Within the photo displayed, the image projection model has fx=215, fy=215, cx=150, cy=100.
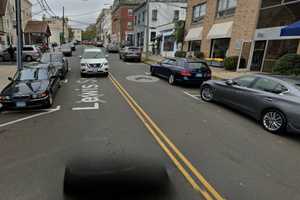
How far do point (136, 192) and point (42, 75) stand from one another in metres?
7.00

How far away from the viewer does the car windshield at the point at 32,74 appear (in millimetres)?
8102

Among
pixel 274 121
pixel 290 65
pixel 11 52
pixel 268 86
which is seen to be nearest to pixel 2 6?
pixel 11 52

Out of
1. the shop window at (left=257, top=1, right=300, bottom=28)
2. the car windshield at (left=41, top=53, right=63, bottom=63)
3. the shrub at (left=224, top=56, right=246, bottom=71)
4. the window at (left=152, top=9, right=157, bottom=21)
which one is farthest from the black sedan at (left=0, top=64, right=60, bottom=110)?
the window at (left=152, top=9, right=157, bottom=21)

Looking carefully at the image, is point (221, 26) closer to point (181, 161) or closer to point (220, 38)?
point (220, 38)

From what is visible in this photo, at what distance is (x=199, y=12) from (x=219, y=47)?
6008 mm

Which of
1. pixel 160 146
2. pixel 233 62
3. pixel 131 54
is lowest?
pixel 160 146

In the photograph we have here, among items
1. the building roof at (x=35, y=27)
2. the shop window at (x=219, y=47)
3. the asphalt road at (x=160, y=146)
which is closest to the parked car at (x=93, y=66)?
the asphalt road at (x=160, y=146)

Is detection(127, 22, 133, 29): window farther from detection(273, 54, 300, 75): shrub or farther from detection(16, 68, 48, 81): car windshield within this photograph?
detection(16, 68, 48, 81): car windshield

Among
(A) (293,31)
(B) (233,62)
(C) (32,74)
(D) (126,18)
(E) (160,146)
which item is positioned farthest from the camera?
(D) (126,18)

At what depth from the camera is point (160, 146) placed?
4.66 metres

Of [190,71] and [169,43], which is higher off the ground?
[169,43]

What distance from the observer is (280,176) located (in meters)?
3.71

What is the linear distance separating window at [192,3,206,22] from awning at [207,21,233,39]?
3442mm

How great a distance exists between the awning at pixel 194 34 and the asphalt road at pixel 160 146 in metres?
16.2
